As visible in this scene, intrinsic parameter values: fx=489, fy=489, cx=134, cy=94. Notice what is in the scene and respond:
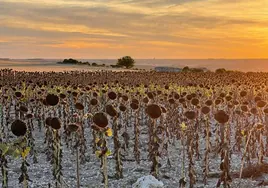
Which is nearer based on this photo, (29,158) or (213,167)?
(213,167)

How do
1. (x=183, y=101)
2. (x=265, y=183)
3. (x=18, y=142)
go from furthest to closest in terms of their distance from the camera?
(x=183, y=101) → (x=265, y=183) → (x=18, y=142)

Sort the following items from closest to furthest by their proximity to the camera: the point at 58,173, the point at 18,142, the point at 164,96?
the point at 18,142
the point at 58,173
the point at 164,96

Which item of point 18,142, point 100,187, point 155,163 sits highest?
point 18,142

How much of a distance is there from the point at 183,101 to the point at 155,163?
3906mm

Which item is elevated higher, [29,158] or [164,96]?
[164,96]

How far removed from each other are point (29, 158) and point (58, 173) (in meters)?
4.68

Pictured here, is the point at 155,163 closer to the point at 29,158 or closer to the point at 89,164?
the point at 89,164

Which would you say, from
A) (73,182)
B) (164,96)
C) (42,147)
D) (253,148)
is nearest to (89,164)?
(73,182)

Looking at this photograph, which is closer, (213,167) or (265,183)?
(265,183)

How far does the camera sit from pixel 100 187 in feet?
37.0

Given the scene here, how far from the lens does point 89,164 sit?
13.4m

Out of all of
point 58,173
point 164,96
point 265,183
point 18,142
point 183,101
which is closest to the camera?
point 18,142

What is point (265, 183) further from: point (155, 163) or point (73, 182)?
point (73, 182)

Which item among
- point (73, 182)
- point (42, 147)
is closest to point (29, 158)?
point (42, 147)
